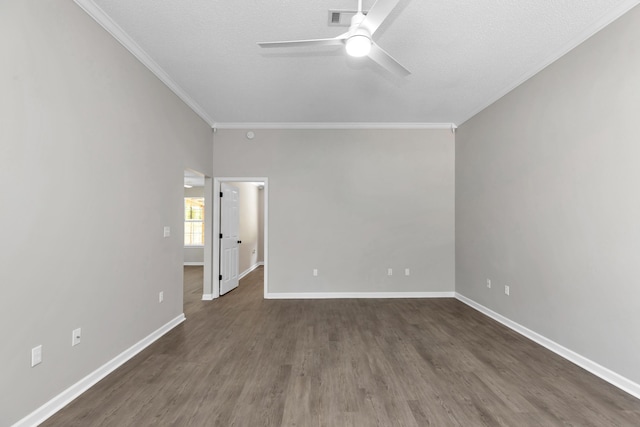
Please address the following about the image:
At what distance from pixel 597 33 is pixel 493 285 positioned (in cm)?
289

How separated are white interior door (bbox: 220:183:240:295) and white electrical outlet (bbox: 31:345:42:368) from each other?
3135 mm

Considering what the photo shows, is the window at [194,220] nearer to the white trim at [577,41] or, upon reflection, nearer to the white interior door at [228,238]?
the white interior door at [228,238]

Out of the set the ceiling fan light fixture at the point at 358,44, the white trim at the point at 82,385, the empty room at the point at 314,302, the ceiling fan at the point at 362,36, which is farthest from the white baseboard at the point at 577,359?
the white trim at the point at 82,385

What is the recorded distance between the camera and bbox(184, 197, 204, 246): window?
9188mm

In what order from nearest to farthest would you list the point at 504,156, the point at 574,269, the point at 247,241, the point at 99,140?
the point at 99,140 → the point at 574,269 → the point at 504,156 → the point at 247,241

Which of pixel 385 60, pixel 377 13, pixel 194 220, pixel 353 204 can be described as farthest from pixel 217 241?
pixel 194 220

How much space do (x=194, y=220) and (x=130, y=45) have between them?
23.2ft

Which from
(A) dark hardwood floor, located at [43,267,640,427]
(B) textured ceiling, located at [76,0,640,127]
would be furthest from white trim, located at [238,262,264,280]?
(B) textured ceiling, located at [76,0,640,127]

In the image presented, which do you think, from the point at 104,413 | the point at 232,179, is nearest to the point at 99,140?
the point at 104,413

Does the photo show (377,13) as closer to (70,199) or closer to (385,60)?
(385,60)

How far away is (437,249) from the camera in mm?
5086

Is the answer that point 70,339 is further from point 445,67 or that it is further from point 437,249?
point 437,249

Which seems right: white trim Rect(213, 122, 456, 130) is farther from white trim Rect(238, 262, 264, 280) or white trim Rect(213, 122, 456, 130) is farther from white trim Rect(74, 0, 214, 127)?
white trim Rect(238, 262, 264, 280)

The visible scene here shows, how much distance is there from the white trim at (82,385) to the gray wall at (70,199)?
5 centimetres
